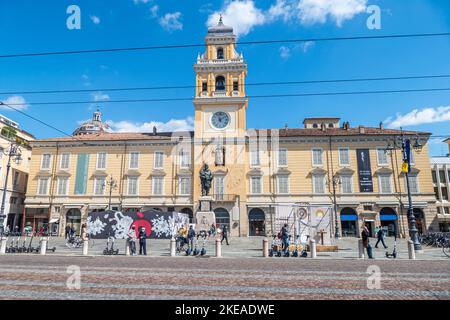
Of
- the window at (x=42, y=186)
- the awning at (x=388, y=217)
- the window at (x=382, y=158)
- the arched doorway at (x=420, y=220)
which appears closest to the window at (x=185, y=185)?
the window at (x=42, y=186)

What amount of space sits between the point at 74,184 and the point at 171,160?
1191 centimetres

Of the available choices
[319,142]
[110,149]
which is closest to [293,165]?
[319,142]

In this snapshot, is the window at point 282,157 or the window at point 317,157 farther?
the window at point 282,157

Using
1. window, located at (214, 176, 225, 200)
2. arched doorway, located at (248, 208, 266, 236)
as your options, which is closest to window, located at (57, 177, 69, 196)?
window, located at (214, 176, 225, 200)

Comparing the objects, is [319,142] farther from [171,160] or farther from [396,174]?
[171,160]

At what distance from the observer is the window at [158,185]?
34.8m

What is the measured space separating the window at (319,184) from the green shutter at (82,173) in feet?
87.5

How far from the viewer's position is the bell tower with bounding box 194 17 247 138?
3591 centimetres

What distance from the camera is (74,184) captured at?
35.6 m

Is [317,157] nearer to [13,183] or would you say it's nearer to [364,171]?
[364,171]

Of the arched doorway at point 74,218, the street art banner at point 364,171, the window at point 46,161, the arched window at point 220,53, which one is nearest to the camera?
the street art banner at point 364,171

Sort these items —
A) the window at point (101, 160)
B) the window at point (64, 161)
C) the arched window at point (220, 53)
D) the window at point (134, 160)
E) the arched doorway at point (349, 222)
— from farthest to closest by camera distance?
1. the arched window at point (220, 53)
2. the window at point (64, 161)
3. the window at point (101, 160)
4. the window at point (134, 160)
5. the arched doorway at point (349, 222)

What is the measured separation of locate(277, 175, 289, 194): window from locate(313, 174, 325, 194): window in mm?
3064

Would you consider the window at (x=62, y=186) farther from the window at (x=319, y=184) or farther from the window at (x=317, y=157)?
the window at (x=317, y=157)
